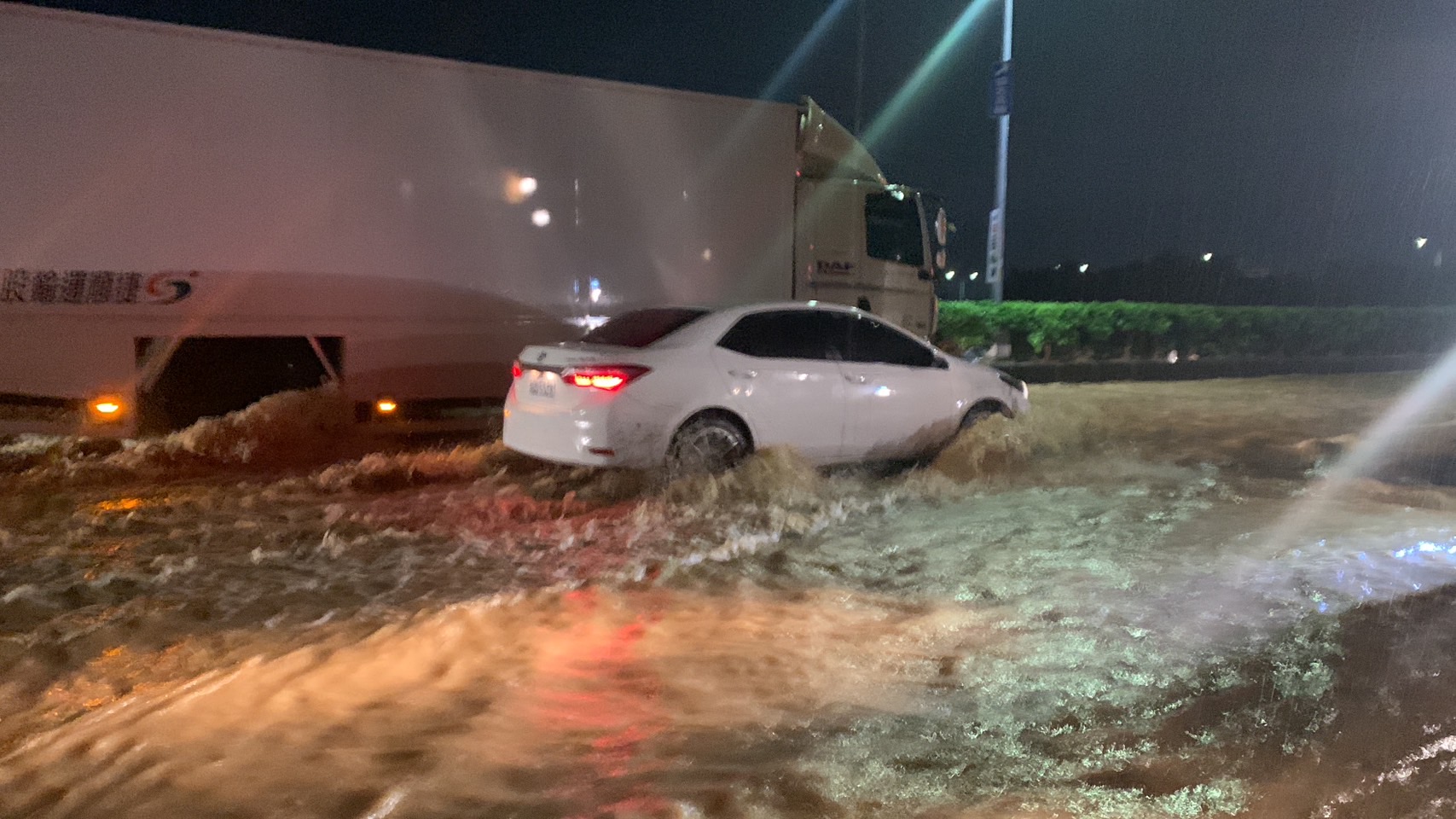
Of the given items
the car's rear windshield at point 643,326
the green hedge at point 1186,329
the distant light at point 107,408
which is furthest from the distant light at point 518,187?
the green hedge at point 1186,329

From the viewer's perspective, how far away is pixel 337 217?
8609 mm

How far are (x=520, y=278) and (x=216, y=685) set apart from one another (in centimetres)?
607

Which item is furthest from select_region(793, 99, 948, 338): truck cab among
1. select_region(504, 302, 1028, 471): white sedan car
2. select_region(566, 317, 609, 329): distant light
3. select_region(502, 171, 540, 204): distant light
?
select_region(504, 302, 1028, 471): white sedan car

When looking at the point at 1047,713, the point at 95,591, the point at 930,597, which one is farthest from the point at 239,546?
the point at 1047,713

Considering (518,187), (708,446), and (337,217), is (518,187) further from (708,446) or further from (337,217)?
(708,446)

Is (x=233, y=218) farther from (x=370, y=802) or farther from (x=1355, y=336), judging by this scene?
(x=1355, y=336)

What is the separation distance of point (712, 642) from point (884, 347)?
4052 millimetres

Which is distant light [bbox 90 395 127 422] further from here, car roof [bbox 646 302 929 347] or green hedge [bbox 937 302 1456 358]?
green hedge [bbox 937 302 1456 358]

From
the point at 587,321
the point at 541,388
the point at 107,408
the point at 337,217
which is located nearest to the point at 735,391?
the point at 541,388

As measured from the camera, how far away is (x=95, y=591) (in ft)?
16.3

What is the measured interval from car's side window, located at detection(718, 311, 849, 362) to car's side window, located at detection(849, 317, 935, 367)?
0.11 meters

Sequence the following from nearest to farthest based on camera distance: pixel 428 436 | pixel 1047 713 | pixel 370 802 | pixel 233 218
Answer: pixel 370 802 → pixel 1047 713 → pixel 233 218 → pixel 428 436

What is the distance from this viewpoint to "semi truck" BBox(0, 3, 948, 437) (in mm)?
7629

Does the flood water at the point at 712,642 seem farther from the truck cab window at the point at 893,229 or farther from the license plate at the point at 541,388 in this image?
the truck cab window at the point at 893,229
